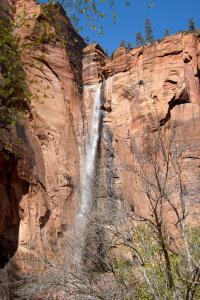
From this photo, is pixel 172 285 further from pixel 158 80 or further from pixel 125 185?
pixel 158 80

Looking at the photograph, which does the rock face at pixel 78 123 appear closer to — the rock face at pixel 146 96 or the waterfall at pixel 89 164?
the rock face at pixel 146 96

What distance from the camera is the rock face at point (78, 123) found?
23.1 metres

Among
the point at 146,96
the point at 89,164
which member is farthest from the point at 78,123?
the point at 146,96

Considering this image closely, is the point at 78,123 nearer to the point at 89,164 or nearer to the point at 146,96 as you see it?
the point at 89,164

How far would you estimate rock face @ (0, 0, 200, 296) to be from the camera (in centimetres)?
2308

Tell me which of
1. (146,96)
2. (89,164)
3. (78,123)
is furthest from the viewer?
(78,123)

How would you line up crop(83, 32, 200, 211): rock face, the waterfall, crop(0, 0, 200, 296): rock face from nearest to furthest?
crop(0, 0, 200, 296): rock face → the waterfall → crop(83, 32, 200, 211): rock face

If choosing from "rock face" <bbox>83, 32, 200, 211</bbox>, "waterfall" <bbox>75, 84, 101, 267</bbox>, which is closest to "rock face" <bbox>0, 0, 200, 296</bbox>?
"rock face" <bbox>83, 32, 200, 211</bbox>

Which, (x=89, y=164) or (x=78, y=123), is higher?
(x=78, y=123)

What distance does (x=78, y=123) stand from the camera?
3316 cm

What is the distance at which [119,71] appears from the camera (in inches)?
1385

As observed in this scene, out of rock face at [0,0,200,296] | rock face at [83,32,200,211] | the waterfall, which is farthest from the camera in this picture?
rock face at [83,32,200,211]

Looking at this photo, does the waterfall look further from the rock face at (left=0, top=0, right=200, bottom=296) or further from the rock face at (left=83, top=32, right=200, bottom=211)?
the rock face at (left=83, top=32, right=200, bottom=211)

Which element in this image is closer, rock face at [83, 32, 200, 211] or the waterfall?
the waterfall
